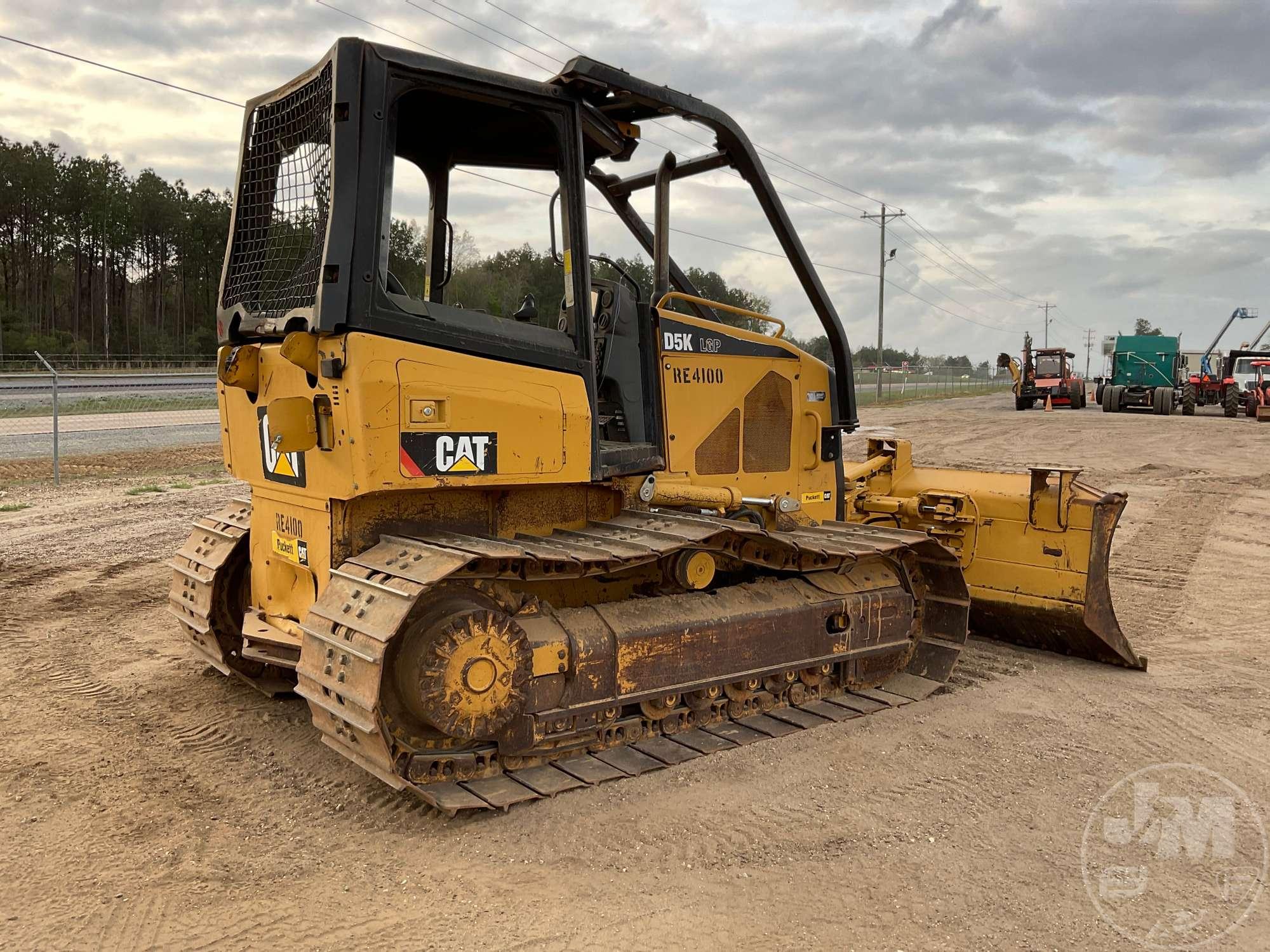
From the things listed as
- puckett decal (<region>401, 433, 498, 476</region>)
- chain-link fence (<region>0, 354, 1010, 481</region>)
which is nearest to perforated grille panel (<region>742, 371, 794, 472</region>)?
puckett decal (<region>401, 433, 498, 476</region>)

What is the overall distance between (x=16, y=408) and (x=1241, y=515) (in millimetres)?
23336

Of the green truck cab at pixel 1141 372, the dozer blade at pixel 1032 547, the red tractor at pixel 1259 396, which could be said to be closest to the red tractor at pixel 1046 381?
the green truck cab at pixel 1141 372

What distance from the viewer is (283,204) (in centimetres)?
495

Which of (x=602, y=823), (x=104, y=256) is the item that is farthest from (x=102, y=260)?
(x=602, y=823)

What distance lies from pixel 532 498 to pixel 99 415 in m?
21.3

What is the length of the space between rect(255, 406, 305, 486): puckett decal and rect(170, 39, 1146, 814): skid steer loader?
0.02 metres

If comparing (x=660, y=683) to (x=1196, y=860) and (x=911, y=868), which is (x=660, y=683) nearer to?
(x=911, y=868)

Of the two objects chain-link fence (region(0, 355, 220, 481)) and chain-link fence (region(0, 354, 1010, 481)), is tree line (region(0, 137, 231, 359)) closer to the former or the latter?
chain-link fence (region(0, 354, 1010, 481))

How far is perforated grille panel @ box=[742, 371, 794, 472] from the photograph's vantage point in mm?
6277

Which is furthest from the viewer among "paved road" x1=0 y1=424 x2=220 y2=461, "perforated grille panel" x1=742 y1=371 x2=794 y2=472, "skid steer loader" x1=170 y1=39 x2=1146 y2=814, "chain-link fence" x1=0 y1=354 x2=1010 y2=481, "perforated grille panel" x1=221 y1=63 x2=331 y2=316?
"paved road" x1=0 y1=424 x2=220 y2=461

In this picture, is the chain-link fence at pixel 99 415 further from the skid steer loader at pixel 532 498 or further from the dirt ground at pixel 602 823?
the skid steer loader at pixel 532 498

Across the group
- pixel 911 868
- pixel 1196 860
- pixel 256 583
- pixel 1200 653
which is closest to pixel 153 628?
pixel 256 583

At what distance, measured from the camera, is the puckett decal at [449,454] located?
4.27 m

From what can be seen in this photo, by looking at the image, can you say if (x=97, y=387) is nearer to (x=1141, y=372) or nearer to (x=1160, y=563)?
(x=1160, y=563)
